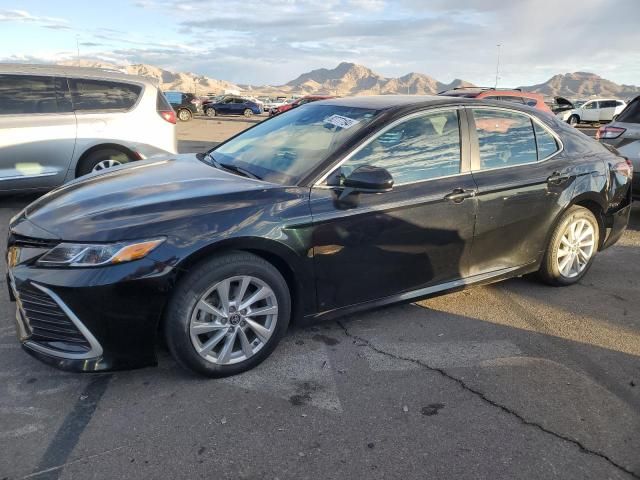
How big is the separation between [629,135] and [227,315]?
5664 millimetres

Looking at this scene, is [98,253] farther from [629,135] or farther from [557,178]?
[629,135]

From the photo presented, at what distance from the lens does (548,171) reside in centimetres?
403

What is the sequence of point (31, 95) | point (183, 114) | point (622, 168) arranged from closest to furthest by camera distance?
point (622, 168)
point (31, 95)
point (183, 114)

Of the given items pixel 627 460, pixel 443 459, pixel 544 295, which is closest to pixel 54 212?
pixel 443 459

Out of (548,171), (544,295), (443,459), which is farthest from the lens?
(544,295)

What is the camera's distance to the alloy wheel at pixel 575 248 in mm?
4309

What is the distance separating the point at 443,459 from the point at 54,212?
2.43 metres

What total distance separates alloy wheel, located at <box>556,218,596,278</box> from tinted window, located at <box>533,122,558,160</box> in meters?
0.62

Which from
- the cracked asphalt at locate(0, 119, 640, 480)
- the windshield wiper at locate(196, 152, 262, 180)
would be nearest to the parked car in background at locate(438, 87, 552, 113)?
the windshield wiper at locate(196, 152, 262, 180)

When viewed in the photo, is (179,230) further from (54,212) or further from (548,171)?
(548,171)

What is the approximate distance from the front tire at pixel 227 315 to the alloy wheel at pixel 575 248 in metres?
2.49

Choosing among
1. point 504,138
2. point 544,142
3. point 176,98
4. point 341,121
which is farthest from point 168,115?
point 176,98

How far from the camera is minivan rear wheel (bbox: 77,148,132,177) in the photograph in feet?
22.2

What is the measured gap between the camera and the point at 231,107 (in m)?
38.4
